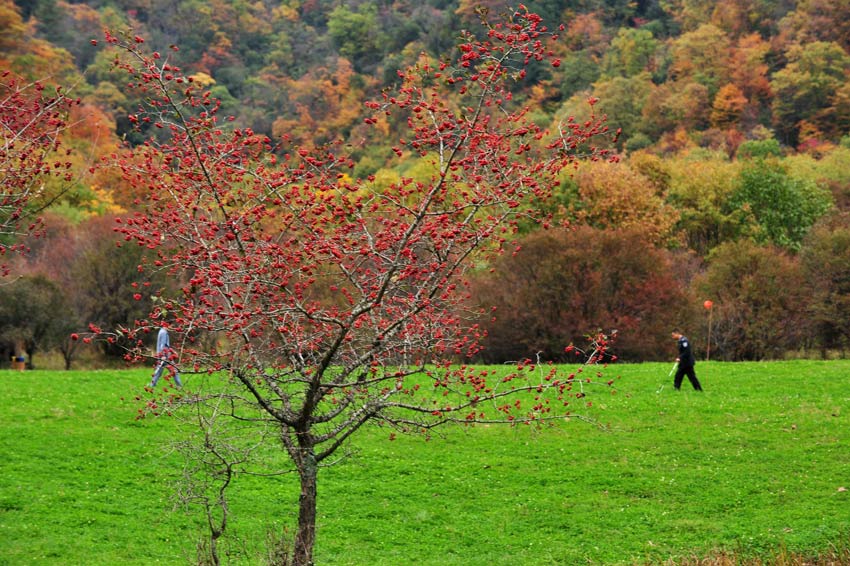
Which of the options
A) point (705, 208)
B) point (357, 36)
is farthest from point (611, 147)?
point (357, 36)

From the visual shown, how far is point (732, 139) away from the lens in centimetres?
8050

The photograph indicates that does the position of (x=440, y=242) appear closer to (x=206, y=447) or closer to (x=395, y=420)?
(x=395, y=420)

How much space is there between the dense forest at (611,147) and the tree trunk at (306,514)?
278 centimetres

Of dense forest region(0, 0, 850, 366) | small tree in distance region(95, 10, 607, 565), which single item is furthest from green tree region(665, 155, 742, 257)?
small tree in distance region(95, 10, 607, 565)

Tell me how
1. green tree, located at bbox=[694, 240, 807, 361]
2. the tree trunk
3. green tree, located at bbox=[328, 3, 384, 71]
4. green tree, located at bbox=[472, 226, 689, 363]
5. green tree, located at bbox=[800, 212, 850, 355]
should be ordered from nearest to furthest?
1. the tree trunk
2. green tree, located at bbox=[472, 226, 689, 363]
3. green tree, located at bbox=[800, 212, 850, 355]
4. green tree, located at bbox=[694, 240, 807, 361]
5. green tree, located at bbox=[328, 3, 384, 71]

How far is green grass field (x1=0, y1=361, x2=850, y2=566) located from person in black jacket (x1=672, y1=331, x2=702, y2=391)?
2.02 feet

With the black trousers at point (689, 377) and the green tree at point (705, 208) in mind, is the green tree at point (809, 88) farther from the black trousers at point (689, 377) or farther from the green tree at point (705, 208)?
the black trousers at point (689, 377)

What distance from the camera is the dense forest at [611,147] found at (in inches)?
1415

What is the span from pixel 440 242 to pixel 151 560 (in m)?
8.90

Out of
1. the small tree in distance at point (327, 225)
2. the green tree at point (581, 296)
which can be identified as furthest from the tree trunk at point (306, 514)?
the green tree at point (581, 296)

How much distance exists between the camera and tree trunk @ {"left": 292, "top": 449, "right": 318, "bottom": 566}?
10.6m

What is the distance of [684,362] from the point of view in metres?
24.6

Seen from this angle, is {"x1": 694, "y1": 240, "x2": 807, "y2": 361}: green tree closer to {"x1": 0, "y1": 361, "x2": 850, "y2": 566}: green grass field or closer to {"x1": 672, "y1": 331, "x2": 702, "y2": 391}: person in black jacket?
{"x1": 0, "y1": 361, "x2": 850, "y2": 566}: green grass field

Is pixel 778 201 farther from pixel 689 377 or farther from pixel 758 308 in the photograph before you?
pixel 689 377
